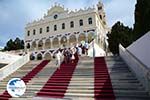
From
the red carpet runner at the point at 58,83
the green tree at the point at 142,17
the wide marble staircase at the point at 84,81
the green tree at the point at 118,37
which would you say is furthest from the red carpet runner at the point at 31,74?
the green tree at the point at 118,37

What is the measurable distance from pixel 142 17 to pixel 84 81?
15.7 feet

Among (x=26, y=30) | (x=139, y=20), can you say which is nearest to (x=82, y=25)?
(x=26, y=30)

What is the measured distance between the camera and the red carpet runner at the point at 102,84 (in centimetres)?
1073

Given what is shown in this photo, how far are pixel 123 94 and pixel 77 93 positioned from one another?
2269mm

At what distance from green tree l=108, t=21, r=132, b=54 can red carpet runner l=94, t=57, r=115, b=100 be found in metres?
25.9

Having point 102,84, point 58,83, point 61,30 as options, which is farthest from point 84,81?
point 61,30

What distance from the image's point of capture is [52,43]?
1789 inches

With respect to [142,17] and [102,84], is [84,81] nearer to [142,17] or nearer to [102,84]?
[102,84]

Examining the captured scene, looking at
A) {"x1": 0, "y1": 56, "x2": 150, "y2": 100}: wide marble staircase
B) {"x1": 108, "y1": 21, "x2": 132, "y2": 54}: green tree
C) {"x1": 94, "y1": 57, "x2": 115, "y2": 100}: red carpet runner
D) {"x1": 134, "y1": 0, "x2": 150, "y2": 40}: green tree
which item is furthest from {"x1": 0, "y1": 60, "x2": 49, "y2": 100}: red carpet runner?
{"x1": 108, "y1": 21, "x2": 132, "y2": 54}: green tree

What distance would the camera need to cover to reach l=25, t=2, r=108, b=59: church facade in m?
41.8

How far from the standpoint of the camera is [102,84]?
40.0ft

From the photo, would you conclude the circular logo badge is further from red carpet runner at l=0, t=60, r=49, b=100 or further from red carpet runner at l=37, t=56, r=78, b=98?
red carpet runner at l=0, t=60, r=49, b=100

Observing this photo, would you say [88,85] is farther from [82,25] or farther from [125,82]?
[82,25]

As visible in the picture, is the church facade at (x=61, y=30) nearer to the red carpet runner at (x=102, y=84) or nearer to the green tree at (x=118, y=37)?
the green tree at (x=118, y=37)
